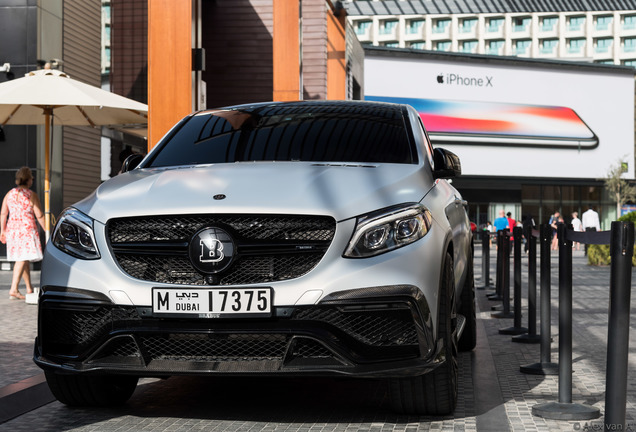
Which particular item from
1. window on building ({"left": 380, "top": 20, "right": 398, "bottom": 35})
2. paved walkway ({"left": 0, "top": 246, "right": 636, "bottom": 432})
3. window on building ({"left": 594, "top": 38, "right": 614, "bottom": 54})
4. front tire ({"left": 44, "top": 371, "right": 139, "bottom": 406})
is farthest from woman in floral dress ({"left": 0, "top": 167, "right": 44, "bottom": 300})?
window on building ({"left": 594, "top": 38, "right": 614, "bottom": 54})

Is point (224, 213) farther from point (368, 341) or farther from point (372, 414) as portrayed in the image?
point (372, 414)

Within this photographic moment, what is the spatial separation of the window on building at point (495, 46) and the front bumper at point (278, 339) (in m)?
104

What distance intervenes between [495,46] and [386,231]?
340 ft

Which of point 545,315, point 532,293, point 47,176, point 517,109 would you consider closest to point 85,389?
point 545,315

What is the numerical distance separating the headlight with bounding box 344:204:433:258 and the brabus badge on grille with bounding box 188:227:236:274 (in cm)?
53

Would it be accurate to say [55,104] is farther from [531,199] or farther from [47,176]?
[531,199]

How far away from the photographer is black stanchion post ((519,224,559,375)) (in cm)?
618

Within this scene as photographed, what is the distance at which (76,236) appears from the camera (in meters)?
4.66

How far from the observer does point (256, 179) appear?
474cm

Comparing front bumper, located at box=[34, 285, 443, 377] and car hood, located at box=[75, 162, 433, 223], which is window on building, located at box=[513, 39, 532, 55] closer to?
car hood, located at box=[75, 162, 433, 223]

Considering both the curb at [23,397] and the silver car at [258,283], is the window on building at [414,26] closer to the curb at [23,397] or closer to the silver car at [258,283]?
the curb at [23,397]

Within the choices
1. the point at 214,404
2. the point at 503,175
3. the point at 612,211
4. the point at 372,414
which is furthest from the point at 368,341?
the point at 612,211

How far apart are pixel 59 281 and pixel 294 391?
167 centimetres

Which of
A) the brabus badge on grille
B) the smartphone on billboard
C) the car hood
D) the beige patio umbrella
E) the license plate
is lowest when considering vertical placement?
the license plate
